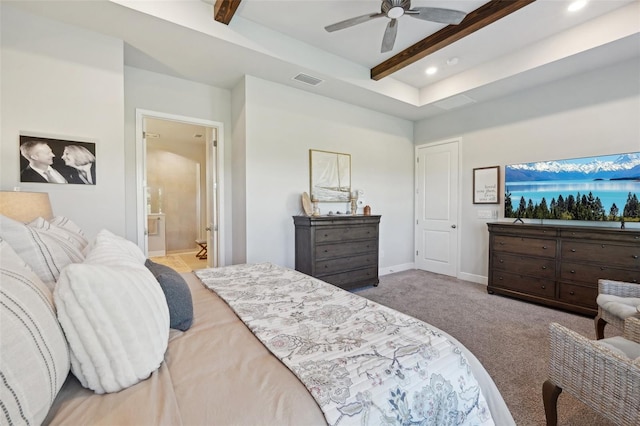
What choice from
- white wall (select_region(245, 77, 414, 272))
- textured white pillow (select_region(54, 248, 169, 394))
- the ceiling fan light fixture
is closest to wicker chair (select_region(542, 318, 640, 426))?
textured white pillow (select_region(54, 248, 169, 394))

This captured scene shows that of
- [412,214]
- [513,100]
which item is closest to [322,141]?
[412,214]

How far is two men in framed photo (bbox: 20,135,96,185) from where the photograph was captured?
7.76 feet

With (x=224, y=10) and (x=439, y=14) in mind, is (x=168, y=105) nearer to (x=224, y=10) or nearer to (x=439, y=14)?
(x=224, y=10)

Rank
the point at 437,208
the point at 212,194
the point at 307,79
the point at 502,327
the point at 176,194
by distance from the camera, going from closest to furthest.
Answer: the point at 502,327 < the point at 307,79 < the point at 212,194 < the point at 437,208 < the point at 176,194

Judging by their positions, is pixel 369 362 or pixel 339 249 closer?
pixel 369 362

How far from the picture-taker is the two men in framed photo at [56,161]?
237 cm

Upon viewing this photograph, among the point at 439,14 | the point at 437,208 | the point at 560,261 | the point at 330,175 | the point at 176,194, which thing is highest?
the point at 439,14

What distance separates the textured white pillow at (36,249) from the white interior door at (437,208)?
4918mm

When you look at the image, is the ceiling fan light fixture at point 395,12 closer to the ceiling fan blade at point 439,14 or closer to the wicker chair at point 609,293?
the ceiling fan blade at point 439,14

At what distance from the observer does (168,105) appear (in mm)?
3459

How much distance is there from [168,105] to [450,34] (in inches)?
132

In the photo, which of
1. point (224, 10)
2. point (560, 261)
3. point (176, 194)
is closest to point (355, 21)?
point (224, 10)

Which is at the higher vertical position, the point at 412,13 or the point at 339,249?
the point at 412,13

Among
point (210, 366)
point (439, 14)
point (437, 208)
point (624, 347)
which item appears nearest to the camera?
point (210, 366)
